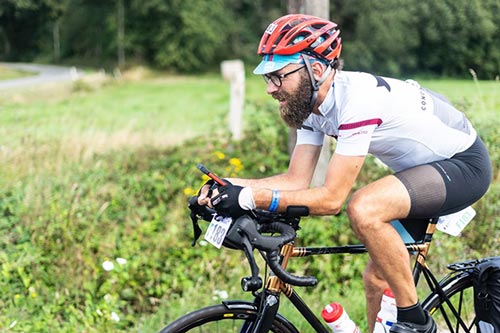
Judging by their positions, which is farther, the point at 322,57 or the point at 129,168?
the point at 129,168

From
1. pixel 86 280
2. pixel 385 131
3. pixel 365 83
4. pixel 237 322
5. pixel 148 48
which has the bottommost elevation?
pixel 148 48

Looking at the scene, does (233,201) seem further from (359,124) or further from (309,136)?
(309,136)

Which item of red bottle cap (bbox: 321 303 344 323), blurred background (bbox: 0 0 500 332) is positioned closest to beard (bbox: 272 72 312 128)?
red bottle cap (bbox: 321 303 344 323)

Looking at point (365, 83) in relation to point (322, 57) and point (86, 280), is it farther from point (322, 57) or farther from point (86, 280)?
point (86, 280)

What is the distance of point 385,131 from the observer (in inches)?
119

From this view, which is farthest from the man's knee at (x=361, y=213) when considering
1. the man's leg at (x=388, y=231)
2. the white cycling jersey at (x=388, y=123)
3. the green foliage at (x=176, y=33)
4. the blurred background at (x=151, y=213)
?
the green foliage at (x=176, y=33)

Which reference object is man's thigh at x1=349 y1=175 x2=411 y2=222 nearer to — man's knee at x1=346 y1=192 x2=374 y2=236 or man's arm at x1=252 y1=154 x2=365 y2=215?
man's knee at x1=346 y1=192 x2=374 y2=236

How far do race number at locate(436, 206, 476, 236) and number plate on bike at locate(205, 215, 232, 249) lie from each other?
1252 mm

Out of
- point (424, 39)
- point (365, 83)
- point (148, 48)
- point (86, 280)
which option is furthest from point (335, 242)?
point (148, 48)

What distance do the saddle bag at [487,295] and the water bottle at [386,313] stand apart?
1.48 ft

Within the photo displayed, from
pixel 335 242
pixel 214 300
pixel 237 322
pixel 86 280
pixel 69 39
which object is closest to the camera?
pixel 237 322

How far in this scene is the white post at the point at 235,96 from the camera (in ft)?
26.4

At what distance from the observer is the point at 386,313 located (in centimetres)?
323

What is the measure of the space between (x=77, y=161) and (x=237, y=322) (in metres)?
4.64
